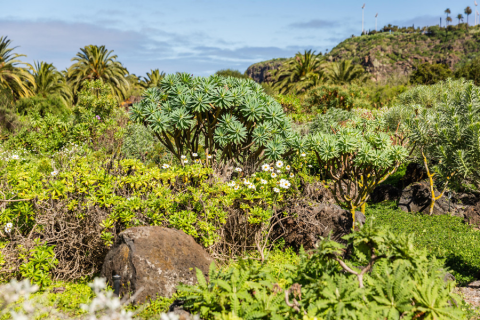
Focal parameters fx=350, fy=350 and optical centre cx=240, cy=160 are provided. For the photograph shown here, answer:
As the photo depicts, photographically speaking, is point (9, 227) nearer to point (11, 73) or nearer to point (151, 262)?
point (151, 262)

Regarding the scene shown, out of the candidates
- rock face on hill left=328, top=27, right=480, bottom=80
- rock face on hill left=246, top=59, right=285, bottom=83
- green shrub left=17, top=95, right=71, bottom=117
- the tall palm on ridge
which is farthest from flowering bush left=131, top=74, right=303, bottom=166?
the tall palm on ridge

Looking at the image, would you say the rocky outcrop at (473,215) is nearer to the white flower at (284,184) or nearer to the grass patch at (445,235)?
the grass patch at (445,235)

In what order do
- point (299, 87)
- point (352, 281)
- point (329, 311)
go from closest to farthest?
point (329, 311), point (352, 281), point (299, 87)

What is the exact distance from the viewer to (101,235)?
424cm

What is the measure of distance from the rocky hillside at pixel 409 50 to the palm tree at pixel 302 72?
37838mm

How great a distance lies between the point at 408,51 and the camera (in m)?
73.9

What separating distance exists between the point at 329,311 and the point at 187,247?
2.13m

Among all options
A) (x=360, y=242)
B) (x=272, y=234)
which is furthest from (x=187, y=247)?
(x=360, y=242)

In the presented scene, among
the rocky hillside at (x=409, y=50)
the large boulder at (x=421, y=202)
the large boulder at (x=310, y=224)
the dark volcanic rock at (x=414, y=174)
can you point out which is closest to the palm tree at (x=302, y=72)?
the dark volcanic rock at (x=414, y=174)

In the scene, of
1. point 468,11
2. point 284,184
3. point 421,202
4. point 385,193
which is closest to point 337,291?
point 284,184

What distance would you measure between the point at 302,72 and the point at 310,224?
23.7m

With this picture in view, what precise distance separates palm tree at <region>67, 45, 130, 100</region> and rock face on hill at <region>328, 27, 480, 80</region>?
51.0 metres

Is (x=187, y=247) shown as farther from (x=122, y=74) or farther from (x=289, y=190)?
(x=122, y=74)

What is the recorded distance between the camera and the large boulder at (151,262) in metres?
3.66
